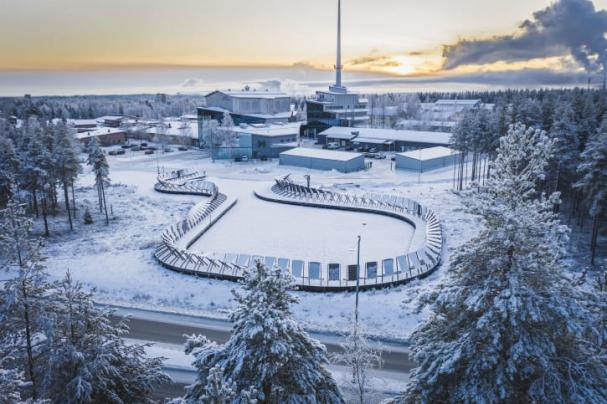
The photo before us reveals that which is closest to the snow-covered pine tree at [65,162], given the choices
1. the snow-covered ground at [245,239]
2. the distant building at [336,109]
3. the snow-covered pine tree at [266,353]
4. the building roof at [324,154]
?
the snow-covered ground at [245,239]

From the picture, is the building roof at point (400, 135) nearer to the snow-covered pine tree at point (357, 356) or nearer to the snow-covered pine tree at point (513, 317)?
the snow-covered pine tree at point (357, 356)

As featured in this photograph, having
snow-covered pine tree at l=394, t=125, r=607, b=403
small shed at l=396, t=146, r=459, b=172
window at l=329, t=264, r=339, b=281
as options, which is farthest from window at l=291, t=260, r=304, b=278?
small shed at l=396, t=146, r=459, b=172

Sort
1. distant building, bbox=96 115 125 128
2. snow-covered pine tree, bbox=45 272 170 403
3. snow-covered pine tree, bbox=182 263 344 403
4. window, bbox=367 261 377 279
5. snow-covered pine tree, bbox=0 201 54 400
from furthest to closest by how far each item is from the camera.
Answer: distant building, bbox=96 115 125 128 → window, bbox=367 261 377 279 → snow-covered pine tree, bbox=0 201 54 400 → snow-covered pine tree, bbox=45 272 170 403 → snow-covered pine tree, bbox=182 263 344 403

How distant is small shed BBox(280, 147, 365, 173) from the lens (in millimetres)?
63884

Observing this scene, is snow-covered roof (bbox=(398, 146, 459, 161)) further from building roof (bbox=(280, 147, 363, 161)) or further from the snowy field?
the snowy field

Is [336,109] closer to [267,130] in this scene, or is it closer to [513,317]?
[267,130]

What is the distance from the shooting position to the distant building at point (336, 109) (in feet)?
328

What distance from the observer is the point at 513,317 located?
28.5ft

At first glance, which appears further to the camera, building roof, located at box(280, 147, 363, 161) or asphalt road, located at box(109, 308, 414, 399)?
building roof, located at box(280, 147, 363, 161)

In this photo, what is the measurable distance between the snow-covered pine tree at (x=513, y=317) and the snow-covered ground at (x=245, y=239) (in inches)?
54.7

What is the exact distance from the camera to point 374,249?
106 ft

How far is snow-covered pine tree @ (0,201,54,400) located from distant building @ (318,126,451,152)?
73374 millimetres

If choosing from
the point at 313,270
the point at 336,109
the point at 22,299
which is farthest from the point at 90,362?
the point at 336,109

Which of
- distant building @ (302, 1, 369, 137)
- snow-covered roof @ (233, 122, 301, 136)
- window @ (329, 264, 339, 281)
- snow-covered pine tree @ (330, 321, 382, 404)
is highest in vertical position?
distant building @ (302, 1, 369, 137)
